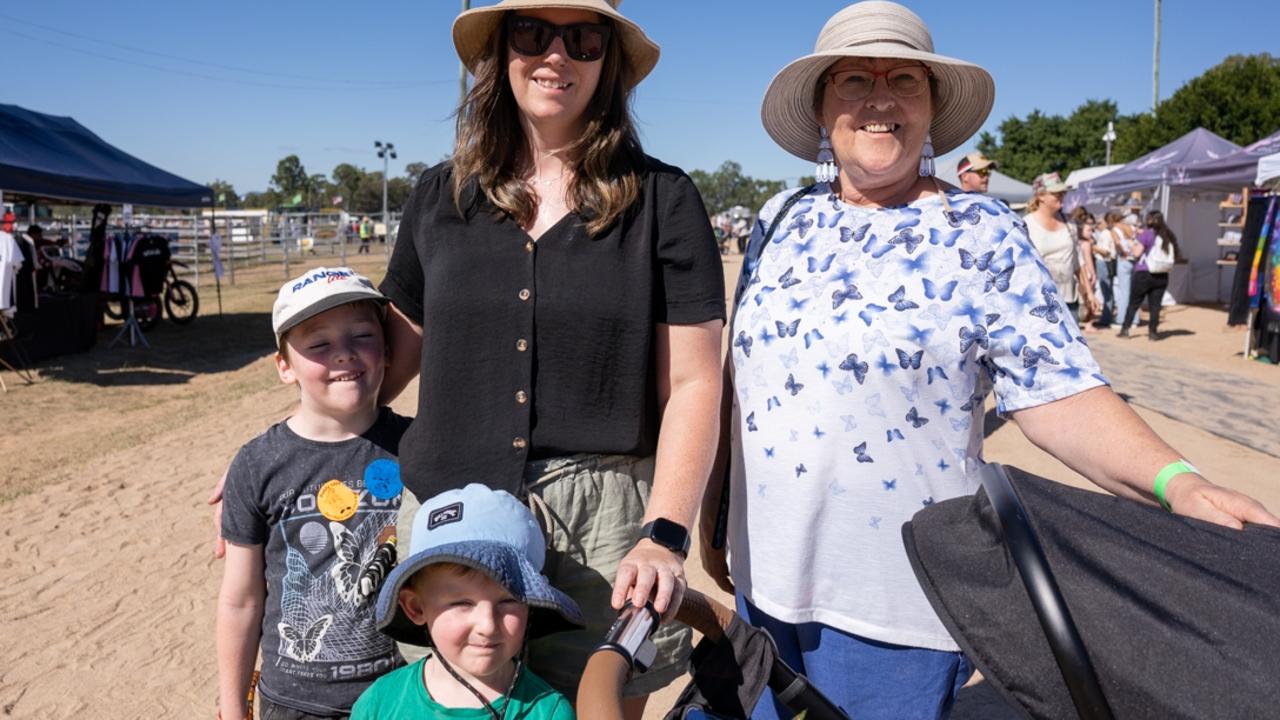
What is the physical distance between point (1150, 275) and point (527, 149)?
13.7 metres

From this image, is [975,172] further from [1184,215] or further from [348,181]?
[348,181]

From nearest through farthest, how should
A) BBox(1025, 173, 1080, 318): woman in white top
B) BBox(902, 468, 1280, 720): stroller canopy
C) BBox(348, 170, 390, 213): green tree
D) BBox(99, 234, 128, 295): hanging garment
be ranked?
BBox(902, 468, 1280, 720): stroller canopy, BBox(1025, 173, 1080, 318): woman in white top, BBox(99, 234, 128, 295): hanging garment, BBox(348, 170, 390, 213): green tree

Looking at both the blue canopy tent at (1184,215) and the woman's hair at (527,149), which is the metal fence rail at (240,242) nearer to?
the blue canopy tent at (1184,215)

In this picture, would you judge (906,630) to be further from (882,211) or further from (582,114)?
(582,114)

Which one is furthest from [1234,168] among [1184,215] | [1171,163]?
[1184,215]

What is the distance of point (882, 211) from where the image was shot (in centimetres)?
195

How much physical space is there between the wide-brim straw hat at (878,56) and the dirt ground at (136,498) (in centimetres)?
222

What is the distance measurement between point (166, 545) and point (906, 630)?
4758 mm

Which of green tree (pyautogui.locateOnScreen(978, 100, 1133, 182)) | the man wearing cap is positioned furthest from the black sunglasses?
green tree (pyautogui.locateOnScreen(978, 100, 1133, 182))

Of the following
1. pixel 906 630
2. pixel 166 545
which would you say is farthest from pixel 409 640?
pixel 166 545

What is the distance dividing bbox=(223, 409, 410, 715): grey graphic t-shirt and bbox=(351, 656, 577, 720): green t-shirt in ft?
0.92

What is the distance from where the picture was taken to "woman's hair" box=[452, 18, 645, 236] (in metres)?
1.79

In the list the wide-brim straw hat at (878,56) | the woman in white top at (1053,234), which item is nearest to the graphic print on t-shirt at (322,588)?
the wide-brim straw hat at (878,56)

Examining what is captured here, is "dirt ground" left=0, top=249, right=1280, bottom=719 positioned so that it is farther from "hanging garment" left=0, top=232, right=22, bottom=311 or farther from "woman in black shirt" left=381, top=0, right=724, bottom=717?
"woman in black shirt" left=381, top=0, right=724, bottom=717
